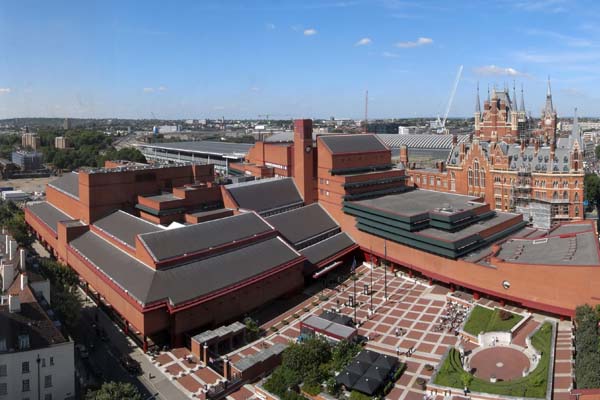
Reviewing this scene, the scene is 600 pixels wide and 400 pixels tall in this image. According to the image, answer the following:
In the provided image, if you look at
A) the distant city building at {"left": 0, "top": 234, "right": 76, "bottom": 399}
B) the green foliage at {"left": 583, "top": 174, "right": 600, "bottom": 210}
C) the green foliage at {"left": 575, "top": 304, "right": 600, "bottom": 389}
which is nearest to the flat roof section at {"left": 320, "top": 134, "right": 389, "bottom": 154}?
Result: the green foliage at {"left": 575, "top": 304, "right": 600, "bottom": 389}

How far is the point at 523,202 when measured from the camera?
92.9 meters

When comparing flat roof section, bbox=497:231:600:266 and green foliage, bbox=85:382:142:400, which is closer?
green foliage, bbox=85:382:142:400

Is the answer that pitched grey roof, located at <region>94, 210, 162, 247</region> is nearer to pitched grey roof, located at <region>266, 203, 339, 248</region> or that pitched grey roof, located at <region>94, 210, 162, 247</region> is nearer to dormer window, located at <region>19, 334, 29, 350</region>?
pitched grey roof, located at <region>266, 203, 339, 248</region>

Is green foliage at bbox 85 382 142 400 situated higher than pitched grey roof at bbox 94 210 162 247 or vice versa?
pitched grey roof at bbox 94 210 162 247

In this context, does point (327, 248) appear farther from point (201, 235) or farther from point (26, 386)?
point (26, 386)

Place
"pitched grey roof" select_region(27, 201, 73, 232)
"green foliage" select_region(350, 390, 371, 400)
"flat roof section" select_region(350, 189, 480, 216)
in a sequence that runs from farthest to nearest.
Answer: "pitched grey roof" select_region(27, 201, 73, 232) → "flat roof section" select_region(350, 189, 480, 216) → "green foliage" select_region(350, 390, 371, 400)

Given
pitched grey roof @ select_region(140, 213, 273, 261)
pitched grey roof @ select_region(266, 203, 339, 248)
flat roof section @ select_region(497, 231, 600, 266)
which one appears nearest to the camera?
flat roof section @ select_region(497, 231, 600, 266)

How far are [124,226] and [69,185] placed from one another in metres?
24.2

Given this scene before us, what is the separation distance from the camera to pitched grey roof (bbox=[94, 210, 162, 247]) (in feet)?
210

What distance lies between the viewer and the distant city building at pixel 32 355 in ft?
123

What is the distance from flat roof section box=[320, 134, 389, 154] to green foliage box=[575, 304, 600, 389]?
46.4 metres

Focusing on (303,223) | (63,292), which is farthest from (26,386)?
(303,223)

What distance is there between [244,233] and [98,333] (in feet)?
70.0

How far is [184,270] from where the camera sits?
55219 millimetres
